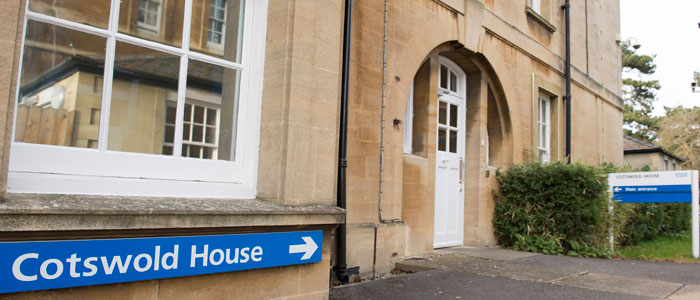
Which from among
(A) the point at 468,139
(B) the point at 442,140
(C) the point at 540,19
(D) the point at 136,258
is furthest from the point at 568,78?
(D) the point at 136,258

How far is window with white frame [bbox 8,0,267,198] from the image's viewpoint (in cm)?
280

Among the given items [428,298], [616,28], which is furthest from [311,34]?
[616,28]

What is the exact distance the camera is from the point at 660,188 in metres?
8.07

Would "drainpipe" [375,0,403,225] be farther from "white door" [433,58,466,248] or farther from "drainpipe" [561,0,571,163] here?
"drainpipe" [561,0,571,163]

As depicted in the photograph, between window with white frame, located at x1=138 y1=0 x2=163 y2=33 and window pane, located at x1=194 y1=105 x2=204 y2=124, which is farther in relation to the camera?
window pane, located at x1=194 y1=105 x2=204 y2=124

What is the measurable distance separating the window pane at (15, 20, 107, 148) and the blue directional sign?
8.13 m

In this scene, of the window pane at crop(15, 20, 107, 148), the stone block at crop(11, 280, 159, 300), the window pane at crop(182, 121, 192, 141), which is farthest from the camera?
the window pane at crop(182, 121, 192, 141)

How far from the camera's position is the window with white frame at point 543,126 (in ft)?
35.3

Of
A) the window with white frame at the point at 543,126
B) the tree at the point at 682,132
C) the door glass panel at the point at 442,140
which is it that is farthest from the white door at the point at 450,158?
the tree at the point at 682,132

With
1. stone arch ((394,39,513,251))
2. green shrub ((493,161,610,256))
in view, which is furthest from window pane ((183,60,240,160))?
green shrub ((493,161,610,256))

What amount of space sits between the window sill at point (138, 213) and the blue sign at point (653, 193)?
263 inches

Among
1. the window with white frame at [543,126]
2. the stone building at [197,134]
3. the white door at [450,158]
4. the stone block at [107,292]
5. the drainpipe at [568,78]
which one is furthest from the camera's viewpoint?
the drainpipe at [568,78]

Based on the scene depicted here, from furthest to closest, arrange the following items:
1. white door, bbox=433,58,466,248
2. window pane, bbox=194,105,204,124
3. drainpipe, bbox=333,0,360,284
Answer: white door, bbox=433,58,466,248 → drainpipe, bbox=333,0,360,284 → window pane, bbox=194,105,204,124

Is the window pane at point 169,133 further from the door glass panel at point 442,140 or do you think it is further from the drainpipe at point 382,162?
the door glass panel at point 442,140
